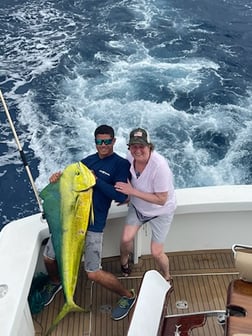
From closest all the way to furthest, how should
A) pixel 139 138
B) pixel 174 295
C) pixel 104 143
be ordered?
pixel 139 138 < pixel 104 143 < pixel 174 295

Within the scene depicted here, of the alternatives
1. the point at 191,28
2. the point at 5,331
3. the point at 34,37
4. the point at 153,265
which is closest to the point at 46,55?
the point at 34,37

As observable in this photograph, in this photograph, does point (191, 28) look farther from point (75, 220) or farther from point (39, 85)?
point (75, 220)

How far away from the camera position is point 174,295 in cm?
341

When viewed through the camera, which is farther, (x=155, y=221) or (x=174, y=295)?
A: (x=174, y=295)

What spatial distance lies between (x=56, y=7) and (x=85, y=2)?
812mm

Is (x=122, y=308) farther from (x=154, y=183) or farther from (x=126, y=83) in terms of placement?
(x=126, y=83)

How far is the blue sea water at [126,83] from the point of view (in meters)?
7.48

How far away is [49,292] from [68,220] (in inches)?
25.7

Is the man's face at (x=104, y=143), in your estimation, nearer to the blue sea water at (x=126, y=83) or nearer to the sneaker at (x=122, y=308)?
the sneaker at (x=122, y=308)

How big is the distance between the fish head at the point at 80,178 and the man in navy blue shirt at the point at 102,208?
0.18 feet

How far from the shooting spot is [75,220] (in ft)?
9.93

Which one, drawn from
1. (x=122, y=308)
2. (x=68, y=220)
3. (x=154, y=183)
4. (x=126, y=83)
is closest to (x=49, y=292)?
(x=122, y=308)

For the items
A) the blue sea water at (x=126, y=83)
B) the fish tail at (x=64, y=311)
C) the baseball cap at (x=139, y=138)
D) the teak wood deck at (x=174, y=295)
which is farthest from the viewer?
the blue sea water at (x=126, y=83)

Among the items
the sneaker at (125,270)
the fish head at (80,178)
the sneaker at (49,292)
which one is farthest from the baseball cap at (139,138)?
the sneaker at (49,292)
